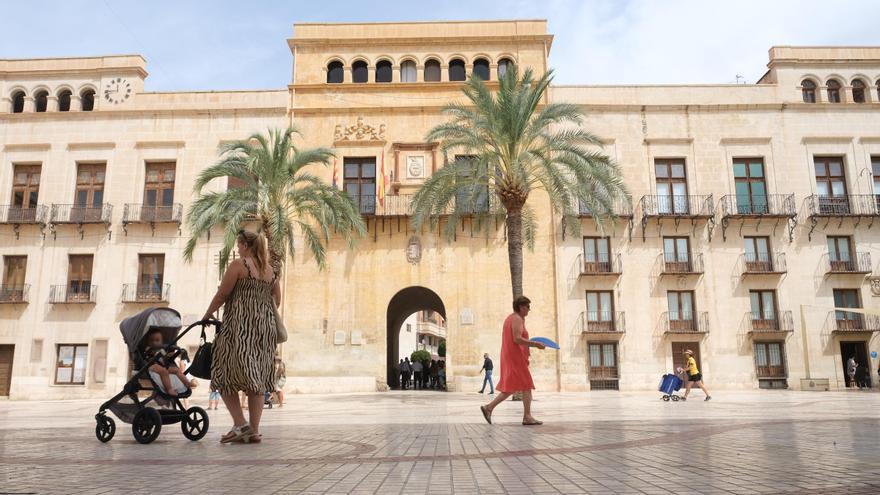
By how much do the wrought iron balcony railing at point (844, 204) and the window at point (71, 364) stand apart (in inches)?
1260

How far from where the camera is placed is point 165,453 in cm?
598

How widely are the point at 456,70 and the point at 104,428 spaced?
25880 mm

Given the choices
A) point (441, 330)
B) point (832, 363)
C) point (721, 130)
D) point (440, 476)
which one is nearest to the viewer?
point (440, 476)

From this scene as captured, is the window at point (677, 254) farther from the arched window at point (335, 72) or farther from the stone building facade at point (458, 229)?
the arched window at point (335, 72)

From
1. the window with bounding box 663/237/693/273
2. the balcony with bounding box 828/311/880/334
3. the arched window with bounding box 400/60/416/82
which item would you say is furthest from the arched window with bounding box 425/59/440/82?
the balcony with bounding box 828/311/880/334

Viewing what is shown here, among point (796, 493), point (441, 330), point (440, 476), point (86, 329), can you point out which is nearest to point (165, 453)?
point (440, 476)

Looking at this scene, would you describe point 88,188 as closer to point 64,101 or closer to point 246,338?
point 64,101

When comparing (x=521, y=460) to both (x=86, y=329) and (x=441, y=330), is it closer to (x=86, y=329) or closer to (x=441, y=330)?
(x=86, y=329)

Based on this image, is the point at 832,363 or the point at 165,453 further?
the point at 832,363

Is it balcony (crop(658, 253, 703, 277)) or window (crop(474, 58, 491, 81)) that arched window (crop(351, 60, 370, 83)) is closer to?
window (crop(474, 58, 491, 81))

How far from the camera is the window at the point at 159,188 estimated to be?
94.8 ft

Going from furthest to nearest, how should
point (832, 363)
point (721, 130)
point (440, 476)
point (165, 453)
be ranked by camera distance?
point (721, 130) < point (832, 363) < point (165, 453) < point (440, 476)

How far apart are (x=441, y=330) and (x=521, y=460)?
67.2 meters

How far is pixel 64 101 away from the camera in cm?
3086
